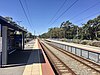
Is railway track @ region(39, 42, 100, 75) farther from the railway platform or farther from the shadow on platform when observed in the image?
the shadow on platform

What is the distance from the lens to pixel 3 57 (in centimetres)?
1447

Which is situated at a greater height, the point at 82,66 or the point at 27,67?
the point at 27,67

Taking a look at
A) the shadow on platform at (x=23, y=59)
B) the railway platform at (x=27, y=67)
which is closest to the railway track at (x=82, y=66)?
the railway platform at (x=27, y=67)

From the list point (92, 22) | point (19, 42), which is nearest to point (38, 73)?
point (19, 42)

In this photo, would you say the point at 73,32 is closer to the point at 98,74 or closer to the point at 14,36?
the point at 14,36

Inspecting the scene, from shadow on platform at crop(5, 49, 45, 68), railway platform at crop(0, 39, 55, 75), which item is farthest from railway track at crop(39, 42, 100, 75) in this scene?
shadow on platform at crop(5, 49, 45, 68)

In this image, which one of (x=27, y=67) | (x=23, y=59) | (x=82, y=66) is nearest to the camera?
(x=27, y=67)

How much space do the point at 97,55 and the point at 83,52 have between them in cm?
451

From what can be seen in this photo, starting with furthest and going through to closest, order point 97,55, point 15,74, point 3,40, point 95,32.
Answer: point 95,32 < point 97,55 < point 3,40 < point 15,74

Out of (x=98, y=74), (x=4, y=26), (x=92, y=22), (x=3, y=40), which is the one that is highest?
(x=92, y=22)

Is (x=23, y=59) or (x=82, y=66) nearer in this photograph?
(x=82, y=66)

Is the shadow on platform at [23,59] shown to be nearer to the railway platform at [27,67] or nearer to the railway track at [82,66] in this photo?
the railway platform at [27,67]

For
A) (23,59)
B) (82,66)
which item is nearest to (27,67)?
(82,66)

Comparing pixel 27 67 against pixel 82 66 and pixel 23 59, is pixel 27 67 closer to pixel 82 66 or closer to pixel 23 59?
pixel 82 66
